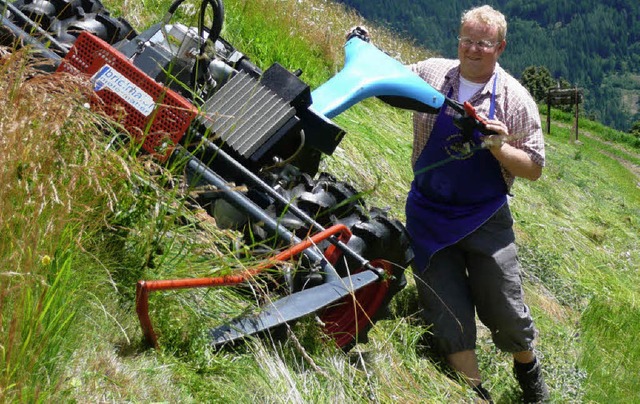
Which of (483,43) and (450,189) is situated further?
(450,189)

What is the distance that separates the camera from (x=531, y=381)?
4.88 m

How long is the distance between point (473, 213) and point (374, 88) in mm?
→ 809

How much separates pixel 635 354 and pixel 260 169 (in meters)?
3.35

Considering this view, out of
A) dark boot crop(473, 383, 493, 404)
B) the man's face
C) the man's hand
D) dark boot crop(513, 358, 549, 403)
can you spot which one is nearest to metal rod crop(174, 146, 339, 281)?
Result: the man's hand

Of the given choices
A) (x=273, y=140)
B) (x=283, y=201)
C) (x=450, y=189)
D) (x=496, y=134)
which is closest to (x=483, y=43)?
(x=496, y=134)

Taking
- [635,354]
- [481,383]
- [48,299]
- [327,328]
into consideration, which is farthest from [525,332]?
[48,299]

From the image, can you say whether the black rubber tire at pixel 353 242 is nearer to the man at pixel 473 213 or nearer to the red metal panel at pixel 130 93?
the man at pixel 473 213

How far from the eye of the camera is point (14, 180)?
266cm

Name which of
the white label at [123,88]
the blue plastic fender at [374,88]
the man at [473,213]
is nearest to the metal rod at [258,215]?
the white label at [123,88]

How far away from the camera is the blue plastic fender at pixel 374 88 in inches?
177

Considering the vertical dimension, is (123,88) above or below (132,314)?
above

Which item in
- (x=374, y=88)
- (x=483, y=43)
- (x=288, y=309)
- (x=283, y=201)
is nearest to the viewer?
(x=288, y=309)

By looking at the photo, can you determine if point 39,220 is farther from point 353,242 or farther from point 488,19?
point 488,19

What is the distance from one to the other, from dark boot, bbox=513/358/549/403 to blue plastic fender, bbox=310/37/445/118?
142 cm
